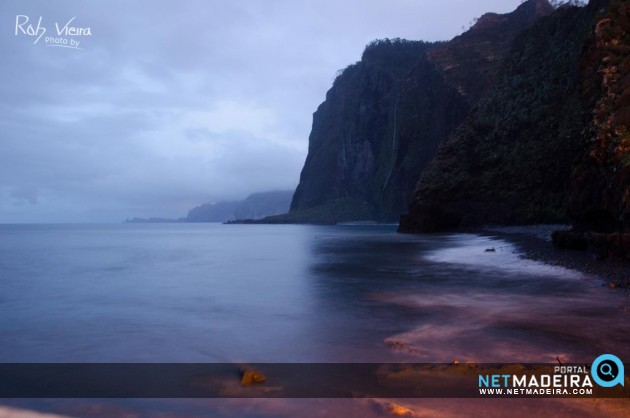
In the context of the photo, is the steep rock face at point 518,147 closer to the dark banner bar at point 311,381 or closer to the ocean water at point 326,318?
the ocean water at point 326,318

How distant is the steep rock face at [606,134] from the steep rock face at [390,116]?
56.3 m

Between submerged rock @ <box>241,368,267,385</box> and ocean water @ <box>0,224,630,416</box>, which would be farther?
ocean water @ <box>0,224,630,416</box>

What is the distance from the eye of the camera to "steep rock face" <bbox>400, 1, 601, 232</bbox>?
156ft

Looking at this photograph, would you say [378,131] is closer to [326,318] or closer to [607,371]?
[326,318]

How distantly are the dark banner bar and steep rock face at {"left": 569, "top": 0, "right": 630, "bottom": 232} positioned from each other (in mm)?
14986

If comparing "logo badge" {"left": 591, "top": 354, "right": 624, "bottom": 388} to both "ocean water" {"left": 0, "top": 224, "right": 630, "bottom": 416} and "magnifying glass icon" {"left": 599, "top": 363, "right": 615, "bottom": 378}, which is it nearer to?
"magnifying glass icon" {"left": 599, "top": 363, "right": 615, "bottom": 378}

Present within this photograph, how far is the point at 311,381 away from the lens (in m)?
6.82

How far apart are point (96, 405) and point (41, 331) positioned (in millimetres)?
6143

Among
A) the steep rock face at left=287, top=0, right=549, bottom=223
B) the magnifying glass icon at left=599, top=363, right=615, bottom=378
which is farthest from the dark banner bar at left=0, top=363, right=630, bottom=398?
the steep rock face at left=287, top=0, right=549, bottom=223

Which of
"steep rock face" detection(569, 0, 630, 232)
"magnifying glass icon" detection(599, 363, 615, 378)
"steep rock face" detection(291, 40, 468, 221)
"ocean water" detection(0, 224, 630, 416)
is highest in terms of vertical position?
"steep rock face" detection(291, 40, 468, 221)

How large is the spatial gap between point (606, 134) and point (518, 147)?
33.8 m

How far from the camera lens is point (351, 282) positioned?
18.6m

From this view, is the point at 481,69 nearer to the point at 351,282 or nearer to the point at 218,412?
the point at 351,282

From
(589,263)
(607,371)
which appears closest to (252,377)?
(607,371)
